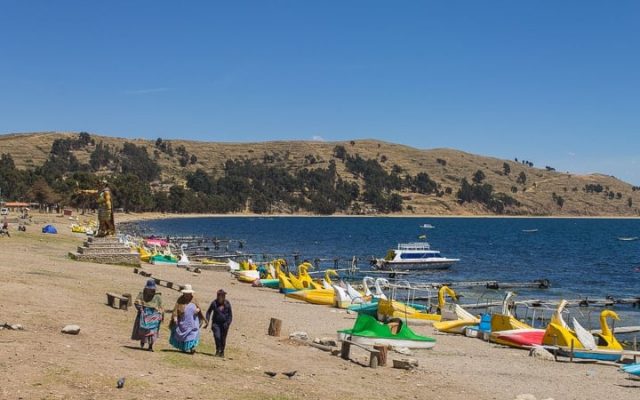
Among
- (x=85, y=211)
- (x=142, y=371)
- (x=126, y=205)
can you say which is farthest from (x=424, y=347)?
(x=126, y=205)

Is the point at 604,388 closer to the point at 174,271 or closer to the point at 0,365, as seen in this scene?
the point at 0,365

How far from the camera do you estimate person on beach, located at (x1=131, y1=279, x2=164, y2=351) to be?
15633 mm

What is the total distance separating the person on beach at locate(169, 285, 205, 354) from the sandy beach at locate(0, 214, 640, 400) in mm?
276

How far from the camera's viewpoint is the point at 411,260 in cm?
7500

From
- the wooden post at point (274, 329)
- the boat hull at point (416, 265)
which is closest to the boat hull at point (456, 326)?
the wooden post at point (274, 329)

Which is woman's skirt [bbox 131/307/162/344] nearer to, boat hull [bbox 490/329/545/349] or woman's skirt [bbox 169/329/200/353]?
woman's skirt [bbox 169/329/200/353]

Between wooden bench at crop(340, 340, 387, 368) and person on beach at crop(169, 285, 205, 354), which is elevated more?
person on beach at crop(169, 285, 205, 354)

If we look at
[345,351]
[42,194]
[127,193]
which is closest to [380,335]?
[345,351]

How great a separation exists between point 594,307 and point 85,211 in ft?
457

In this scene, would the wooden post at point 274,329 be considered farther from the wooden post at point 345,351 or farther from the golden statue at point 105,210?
the golden statue at point 105,210

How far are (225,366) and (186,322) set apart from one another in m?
1.34

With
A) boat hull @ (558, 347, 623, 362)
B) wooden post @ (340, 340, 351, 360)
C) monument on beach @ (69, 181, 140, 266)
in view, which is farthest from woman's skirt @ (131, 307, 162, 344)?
monument on beach @ (69, 181, 140, 266)

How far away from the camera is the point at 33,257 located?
3697 centimetres

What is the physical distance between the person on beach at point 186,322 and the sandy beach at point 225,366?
0.90ft
